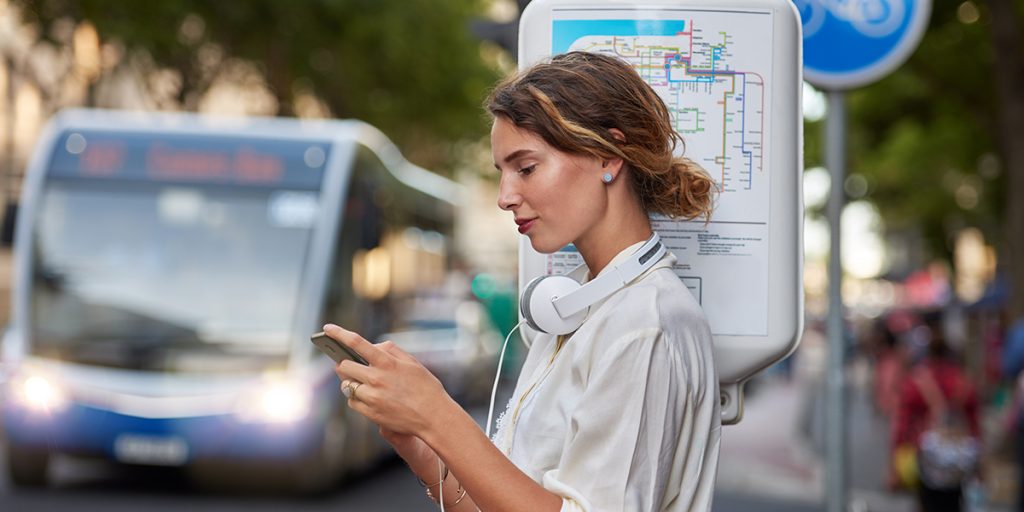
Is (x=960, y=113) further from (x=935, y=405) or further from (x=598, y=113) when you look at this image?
(x=598, y=113)

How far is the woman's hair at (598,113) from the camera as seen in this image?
229cm

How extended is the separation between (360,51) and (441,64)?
5.65m

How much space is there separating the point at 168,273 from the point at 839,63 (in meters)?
8.15

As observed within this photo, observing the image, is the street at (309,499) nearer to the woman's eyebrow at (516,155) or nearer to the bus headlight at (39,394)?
the bus headlight at (39,394)

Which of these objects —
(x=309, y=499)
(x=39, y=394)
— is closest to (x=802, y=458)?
(x=309, y=499)

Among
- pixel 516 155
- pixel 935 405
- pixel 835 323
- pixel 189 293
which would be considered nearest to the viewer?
pixel 516 155

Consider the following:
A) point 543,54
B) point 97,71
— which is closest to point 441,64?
point 97,71

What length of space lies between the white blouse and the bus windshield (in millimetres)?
9683

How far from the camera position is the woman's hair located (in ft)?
7.52

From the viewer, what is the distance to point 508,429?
2.42 meters

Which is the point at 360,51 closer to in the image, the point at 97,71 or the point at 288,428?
the point at 97,71

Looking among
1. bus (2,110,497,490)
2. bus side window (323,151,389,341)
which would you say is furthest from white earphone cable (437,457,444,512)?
bus side window (323,151,389,341)

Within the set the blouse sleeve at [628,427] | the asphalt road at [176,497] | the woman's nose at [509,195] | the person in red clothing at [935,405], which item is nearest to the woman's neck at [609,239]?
the woman's nose at [509,195]

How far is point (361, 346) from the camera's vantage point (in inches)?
82.7
